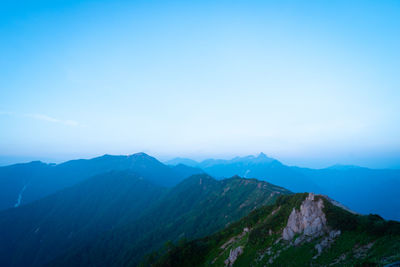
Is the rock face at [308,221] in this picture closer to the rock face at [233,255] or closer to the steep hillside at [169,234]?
the rock face at [233,255]

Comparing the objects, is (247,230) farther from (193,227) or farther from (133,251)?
(133,251)

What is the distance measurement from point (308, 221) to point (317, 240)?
14.2 feet

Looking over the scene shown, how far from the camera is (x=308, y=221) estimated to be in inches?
1423

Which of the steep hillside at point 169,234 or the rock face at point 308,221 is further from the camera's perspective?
the steep hillside at point 169,234

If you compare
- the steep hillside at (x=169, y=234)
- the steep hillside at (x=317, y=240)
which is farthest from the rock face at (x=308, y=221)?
the steep hillside at (x=169, y=234)

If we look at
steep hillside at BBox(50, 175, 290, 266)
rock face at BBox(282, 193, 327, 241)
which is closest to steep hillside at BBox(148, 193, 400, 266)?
rock face at BBox(282, 193, 327, 241)

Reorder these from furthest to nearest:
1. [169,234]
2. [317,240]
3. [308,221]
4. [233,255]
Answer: [169,234], [233,255], [308,221], [317,240]

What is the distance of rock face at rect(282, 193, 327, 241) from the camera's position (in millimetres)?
34250

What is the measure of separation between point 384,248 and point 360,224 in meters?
6.63

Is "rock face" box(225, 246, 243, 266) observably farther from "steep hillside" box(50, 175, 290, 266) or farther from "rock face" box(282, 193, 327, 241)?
"steep hillside" box(50, 175, 290, 266)

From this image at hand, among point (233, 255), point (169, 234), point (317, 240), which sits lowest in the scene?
point (169, 234)

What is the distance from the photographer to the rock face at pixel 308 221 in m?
34.2

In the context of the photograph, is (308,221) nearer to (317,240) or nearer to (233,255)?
(317,240)

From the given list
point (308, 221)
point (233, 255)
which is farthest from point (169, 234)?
point (308, 221)
